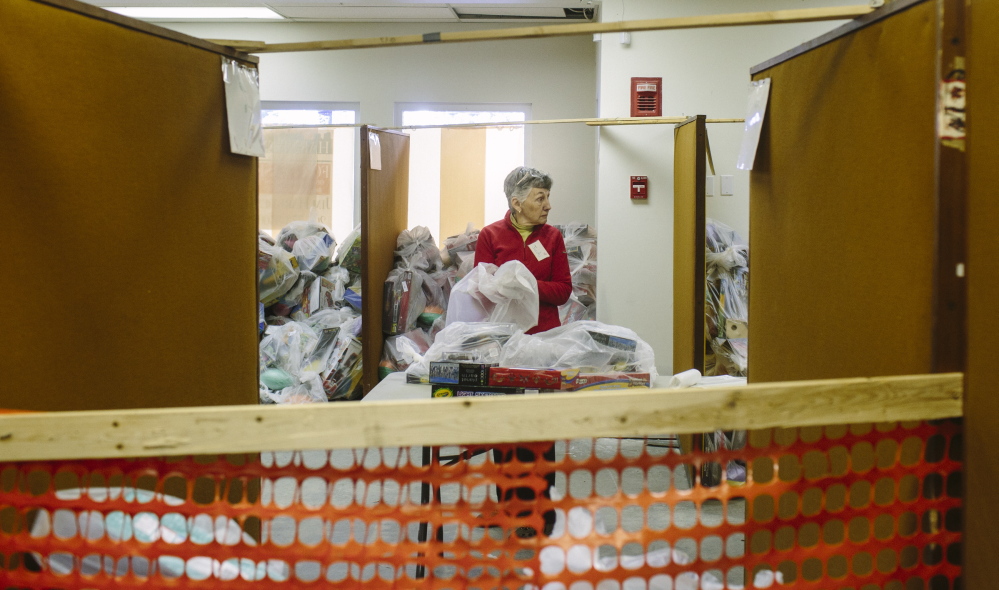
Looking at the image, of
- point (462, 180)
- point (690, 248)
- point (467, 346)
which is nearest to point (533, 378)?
point (467, 346)

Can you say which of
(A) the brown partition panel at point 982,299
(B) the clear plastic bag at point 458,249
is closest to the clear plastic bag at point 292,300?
(B) the clear plastic bag at point 458,249

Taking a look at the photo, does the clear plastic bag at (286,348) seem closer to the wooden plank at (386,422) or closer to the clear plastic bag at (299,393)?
the clear plastic bag at (299,393)

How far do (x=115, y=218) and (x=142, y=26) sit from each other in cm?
40

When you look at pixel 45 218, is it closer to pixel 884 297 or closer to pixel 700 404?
pixel 700 404

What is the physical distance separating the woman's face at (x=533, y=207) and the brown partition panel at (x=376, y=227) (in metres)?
1.14

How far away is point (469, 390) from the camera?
209 cm

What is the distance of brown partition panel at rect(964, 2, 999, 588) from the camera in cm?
100

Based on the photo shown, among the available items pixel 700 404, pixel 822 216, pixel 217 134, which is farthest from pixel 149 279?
pixel 822 216

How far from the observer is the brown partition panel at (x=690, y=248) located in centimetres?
298

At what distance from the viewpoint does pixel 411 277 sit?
445 cm

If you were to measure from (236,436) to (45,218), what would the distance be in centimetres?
72

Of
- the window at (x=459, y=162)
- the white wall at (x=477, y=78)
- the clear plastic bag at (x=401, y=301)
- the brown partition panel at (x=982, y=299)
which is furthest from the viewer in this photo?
the window at (x=459, y=162)

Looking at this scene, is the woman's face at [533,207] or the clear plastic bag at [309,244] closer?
the woman's face at [533,207]

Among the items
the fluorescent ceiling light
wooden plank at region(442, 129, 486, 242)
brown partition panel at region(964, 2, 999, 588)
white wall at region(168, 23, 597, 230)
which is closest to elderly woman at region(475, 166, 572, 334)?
brown partition panel at region(964, 2, 999, 588)
